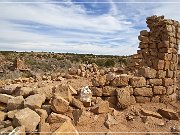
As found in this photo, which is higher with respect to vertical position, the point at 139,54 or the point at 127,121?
the point at 139,54

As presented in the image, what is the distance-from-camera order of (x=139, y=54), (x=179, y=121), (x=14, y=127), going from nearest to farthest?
(x=14, y=127) < (x=179, y=121) < (x=139, y=54)

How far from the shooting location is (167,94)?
28.8 feet

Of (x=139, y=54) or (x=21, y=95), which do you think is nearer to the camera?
(x=21, y=95)

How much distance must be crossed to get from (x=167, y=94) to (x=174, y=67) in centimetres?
107

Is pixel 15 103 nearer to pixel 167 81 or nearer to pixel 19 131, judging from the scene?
pixel 19 131

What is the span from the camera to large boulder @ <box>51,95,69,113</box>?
7.00 m

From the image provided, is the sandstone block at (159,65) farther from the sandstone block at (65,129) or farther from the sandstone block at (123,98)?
the sandstone block at (65,129)

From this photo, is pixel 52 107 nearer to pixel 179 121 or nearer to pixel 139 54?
pixel 179 121

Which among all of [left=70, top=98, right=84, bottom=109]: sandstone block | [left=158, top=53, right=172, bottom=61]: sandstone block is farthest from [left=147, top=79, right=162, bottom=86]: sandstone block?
[left=70, top=98, right=84, bottom=109]: sandstone block

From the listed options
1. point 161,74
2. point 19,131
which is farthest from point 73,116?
point 161,74

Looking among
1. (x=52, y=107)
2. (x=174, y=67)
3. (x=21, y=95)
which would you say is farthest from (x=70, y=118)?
(x=174, y=67)

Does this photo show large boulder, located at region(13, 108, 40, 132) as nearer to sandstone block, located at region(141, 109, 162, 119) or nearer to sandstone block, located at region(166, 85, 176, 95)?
sandstone block, located at region(141, 109, 162, 119)

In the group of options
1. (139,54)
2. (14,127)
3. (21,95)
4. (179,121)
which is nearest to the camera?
(14,127)

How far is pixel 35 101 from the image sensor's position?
23.7 feet
